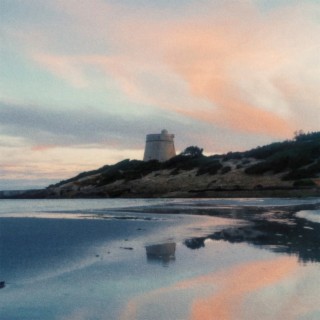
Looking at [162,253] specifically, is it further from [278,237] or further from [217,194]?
[217,194]

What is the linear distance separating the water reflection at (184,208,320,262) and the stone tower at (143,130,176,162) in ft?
396

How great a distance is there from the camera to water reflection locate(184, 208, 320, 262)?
16.9 meters

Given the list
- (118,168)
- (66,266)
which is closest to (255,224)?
(66,266)

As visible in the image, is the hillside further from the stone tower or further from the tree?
the stone tower

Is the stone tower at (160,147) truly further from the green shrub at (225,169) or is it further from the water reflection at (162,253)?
the water reflection at (162,253)

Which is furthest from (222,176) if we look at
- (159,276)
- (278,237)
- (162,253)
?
(159,276)

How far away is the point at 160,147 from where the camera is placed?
493 feet

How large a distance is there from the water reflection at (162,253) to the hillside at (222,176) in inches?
2443

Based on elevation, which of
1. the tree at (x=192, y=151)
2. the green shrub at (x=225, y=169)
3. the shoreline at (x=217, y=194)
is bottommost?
the shoreline at (x=217, y=194)

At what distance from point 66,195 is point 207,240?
98605 mm

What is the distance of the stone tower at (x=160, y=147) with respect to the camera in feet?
487

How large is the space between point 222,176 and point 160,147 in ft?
169

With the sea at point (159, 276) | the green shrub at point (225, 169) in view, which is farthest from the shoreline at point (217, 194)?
the sea at point (159, 276)

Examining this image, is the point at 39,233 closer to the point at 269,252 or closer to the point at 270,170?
the point at 269,252
